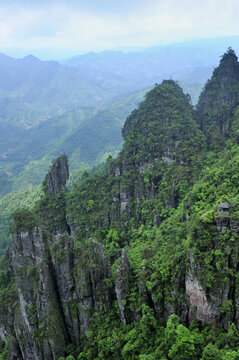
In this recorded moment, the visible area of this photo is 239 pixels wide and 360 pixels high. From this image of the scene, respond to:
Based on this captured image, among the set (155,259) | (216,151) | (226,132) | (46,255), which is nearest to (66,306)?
(46,255)

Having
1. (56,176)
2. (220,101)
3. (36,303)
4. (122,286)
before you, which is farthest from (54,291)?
(220,101)

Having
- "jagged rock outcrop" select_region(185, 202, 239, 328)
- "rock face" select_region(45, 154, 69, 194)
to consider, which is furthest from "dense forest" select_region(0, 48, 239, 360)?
"rock face" select_region(45, 154, 69, 194)

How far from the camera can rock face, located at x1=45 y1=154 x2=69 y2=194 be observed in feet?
206

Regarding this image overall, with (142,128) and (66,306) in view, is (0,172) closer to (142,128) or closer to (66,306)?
(142,128)

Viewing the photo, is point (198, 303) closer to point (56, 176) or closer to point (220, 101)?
point (56, 176)

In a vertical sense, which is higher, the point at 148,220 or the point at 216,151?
the point at 216,151

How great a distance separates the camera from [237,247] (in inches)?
950

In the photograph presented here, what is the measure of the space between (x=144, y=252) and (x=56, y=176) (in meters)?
33.8

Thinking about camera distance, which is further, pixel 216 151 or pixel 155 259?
pixel 216 151

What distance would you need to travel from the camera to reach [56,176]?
6312 cm

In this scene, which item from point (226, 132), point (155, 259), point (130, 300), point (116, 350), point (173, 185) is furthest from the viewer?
point (226, 132)

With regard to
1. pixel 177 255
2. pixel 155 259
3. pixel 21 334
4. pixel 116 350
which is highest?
pixel 177 255

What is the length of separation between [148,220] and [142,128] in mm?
21356

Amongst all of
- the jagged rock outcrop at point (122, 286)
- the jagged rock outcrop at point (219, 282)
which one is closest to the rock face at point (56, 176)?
the jagged rock outcrop at point (122, 286)
